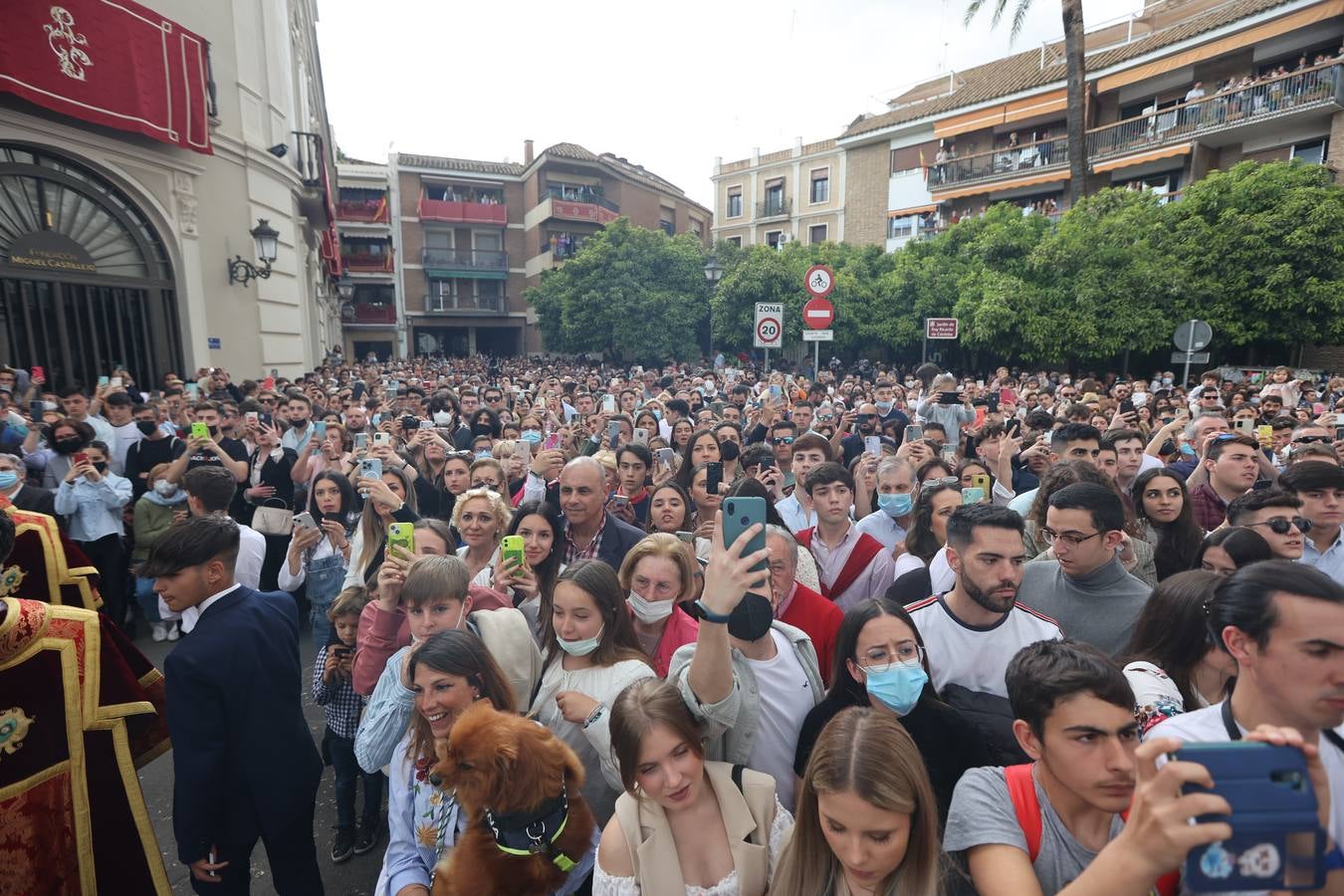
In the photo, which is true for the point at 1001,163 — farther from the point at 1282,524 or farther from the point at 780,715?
the point at 780,715

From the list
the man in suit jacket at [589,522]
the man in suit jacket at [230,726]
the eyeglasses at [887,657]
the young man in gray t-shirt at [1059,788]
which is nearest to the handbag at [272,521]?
the man in suit jacket at [230,726]

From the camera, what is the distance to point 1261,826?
109 cm

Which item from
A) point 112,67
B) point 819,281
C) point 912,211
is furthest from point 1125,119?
point 112,67

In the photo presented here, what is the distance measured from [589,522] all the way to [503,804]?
2.61 meters

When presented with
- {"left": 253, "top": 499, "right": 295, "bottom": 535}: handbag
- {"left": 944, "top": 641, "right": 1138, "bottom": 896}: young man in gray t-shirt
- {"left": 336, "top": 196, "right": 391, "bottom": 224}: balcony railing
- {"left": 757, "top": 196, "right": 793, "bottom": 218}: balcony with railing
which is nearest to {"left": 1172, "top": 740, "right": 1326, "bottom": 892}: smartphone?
{"left": 944, "top": 641, "right": 1138, "bottom": 896}: young man in gray t-shirt

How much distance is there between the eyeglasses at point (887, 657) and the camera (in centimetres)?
235

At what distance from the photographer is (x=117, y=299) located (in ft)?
35.0

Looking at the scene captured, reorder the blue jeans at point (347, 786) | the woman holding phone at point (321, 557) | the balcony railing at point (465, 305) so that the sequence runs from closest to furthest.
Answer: the blue jeans at point (347, 786) < the woman holding phone at point (321, 557) < the balcony railing at point (465, 305)

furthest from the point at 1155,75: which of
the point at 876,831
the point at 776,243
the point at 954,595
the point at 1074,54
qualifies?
the point at 876,831

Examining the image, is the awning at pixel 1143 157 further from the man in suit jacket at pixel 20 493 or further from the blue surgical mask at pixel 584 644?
the man in suit jacket at pixel 20 493

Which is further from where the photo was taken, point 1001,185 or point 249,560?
point 1001,185

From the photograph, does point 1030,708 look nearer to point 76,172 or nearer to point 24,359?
point 24,359

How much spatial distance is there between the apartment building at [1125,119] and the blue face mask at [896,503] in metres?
20.9

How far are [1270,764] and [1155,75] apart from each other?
92.8 ft
